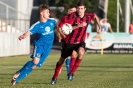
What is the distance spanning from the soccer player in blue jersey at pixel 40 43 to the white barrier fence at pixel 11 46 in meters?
15.1

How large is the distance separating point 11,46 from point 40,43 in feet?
54.3

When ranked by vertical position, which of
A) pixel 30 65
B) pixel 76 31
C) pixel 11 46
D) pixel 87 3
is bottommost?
pixel 11 46

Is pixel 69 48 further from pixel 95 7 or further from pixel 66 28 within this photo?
pixel 95 7

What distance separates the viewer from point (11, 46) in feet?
95.7

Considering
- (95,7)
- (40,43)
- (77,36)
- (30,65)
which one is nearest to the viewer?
(30,65)

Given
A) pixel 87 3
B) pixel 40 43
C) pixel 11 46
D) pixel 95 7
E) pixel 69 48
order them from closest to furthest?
pixel 40 43, pixel 69 48, pixel 11 46, pixel 87 3, pixel 95 7

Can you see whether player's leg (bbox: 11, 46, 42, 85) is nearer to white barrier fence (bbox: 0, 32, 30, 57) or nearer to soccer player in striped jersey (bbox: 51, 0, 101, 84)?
soccer player in striped jersey (bbox: 51, 0, 101, 84)

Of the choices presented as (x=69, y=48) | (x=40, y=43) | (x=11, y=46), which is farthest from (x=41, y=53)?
(x=11, y=46)

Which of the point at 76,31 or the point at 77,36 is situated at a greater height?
the point at 76,31

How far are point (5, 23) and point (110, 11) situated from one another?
2574cm

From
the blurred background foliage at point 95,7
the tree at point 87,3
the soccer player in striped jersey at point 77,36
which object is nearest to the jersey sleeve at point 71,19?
the soccer player in striped jersey at point 77,36

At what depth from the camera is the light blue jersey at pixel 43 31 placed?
42.0 ft

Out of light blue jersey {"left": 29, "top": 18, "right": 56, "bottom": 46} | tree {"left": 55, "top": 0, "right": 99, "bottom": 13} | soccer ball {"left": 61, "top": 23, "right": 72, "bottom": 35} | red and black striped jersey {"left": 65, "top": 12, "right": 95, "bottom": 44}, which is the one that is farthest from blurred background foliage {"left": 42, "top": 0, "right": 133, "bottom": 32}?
light blue jersey {"left": 29, "top": 18, "right": 56, "bottom": 46}

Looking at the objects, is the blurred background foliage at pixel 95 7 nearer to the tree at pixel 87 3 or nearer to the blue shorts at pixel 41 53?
the tree at pixel 87 3
